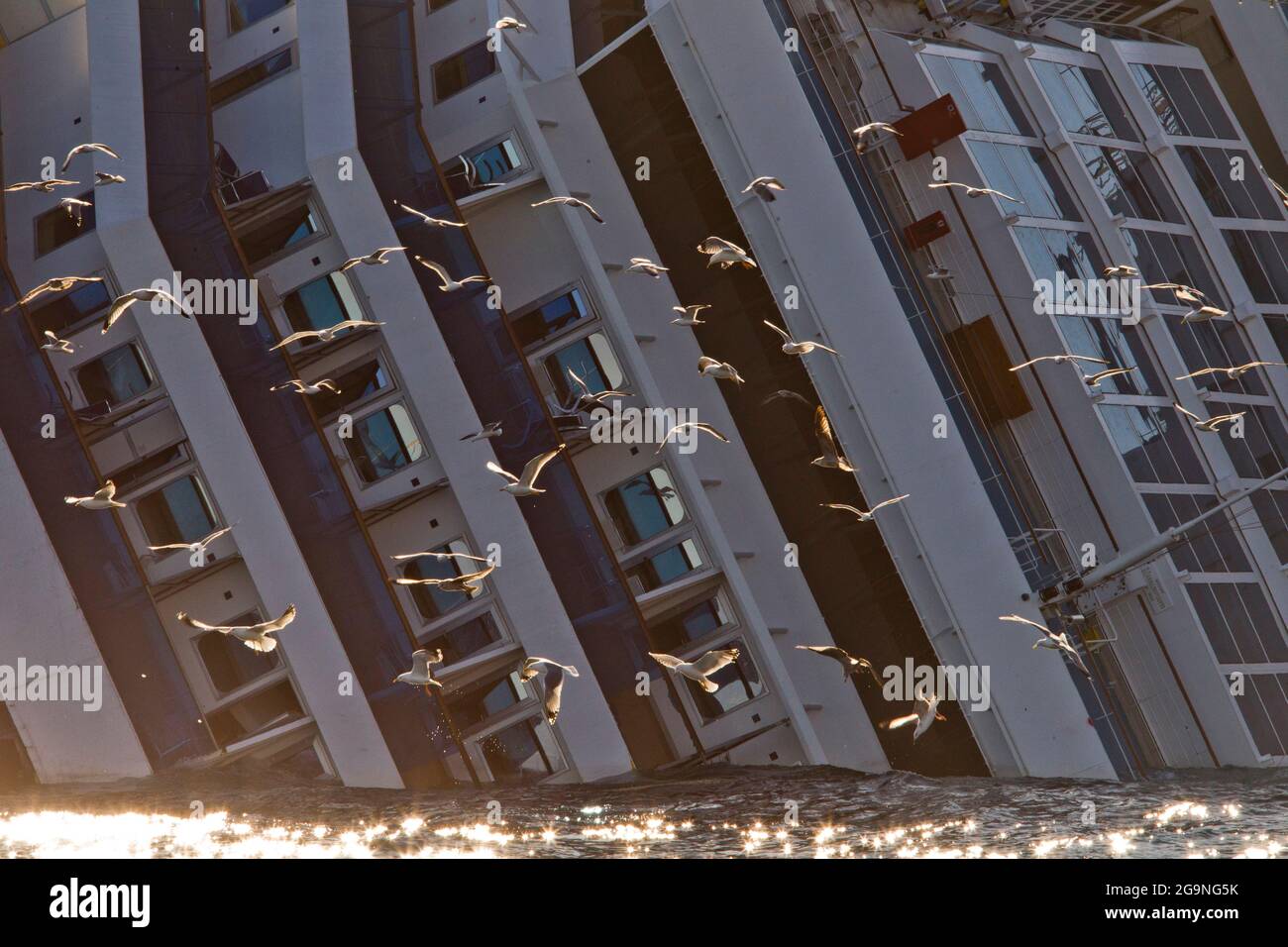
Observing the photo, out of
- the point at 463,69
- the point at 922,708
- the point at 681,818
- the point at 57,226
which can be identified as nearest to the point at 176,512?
the point at 57,226

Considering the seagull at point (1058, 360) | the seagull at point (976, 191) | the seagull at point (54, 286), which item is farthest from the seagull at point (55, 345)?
the seagull at point (1058, 360)

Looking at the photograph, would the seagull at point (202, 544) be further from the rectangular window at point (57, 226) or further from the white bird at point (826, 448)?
the white bird at point (826, 448)

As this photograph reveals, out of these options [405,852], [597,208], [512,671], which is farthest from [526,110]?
[405,852]

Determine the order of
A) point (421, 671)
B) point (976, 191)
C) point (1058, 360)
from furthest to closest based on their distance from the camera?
point (1058, 360)
point (976, 191)
point (421, 671)

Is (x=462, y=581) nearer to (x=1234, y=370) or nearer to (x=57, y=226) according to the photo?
(x=57, y=226)

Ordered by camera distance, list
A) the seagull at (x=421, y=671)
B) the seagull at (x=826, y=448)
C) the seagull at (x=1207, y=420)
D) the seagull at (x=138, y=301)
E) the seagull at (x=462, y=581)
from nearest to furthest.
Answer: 1. the seagull at (x=138, y=301)
2. the seagull at (x=462, y=581)
3. the seagull at (x=421, y=671)
4. the seagull at (x=826, y=448)
5. the seagull at (x=1207, y=420)

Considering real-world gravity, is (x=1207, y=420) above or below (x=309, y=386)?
below
